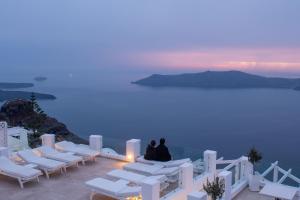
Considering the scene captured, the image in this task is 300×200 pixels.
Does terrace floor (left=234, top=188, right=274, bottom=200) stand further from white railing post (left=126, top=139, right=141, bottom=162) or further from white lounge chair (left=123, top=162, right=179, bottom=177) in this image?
white railing post (left=126, top=139, right=141, bottom=162)

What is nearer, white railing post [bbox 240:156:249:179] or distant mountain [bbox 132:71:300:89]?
white railing post [bbox 240:156:249:179]

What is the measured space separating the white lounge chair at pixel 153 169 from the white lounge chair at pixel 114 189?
1.01 metres

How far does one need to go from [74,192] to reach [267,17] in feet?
73.1

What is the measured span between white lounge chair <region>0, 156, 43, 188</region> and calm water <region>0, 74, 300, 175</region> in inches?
1035

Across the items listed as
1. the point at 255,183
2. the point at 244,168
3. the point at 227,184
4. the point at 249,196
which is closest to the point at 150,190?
the point at 227,184

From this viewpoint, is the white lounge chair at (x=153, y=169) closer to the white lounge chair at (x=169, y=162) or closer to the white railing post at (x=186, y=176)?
the white lounge chair at (x=169, y=162)

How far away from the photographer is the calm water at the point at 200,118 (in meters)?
43.5

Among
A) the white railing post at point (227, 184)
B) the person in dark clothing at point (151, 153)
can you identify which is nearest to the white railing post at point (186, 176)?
the white railing post at point (227, 184)

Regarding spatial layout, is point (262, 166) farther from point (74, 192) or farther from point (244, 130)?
point (244, 130)

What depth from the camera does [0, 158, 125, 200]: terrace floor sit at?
259 inches

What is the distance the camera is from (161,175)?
7141 mm

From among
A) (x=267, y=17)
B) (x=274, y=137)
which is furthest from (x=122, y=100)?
(x=267, y=17)

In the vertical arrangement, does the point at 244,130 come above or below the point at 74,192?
below

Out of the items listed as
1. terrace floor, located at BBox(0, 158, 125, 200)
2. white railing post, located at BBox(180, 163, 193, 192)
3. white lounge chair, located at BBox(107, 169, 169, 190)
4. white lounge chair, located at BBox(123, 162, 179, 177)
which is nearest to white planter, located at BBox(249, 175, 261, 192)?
white railing post, located at BBox(180, 163, 193, 192)
